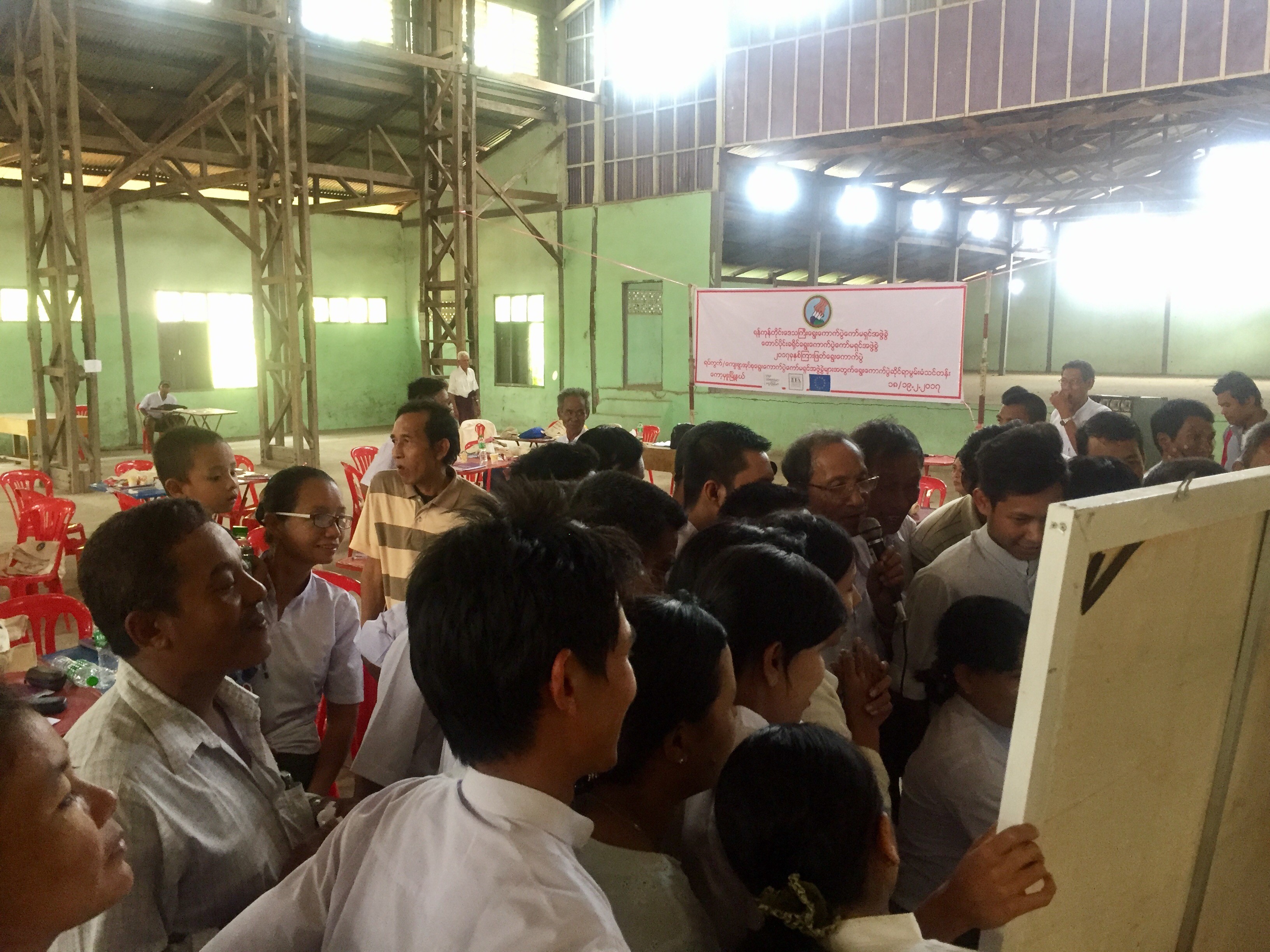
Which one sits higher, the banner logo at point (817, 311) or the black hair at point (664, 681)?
the banner logo at point (817, 311)

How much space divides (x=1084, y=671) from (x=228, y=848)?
111 cm

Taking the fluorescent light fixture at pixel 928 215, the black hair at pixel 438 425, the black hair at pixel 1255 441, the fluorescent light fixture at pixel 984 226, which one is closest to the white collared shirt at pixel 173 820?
the black hair at pixel 438 425

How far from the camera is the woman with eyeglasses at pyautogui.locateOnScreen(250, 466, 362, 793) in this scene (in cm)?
215

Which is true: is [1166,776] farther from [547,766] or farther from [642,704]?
[547,766]

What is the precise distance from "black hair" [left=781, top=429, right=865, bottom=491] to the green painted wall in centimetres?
1221

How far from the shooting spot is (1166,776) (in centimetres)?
117

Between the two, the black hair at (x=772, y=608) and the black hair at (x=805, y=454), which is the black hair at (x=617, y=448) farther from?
the black hair at (x=772, y=608)

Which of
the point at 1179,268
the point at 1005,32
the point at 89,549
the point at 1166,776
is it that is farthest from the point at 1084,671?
the point at 1179,268

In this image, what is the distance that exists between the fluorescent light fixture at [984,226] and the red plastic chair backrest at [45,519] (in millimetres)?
14738

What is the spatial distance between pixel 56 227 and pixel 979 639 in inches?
383

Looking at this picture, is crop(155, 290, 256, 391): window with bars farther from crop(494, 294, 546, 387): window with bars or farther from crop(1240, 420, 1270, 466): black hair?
crop(1240, 420, 1270, 466): black hair

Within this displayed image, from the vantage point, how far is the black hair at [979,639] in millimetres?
1627

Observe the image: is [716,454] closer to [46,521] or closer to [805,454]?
[805,454]

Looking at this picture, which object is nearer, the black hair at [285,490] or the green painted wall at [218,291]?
the black hair at [285,490]
